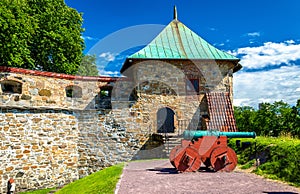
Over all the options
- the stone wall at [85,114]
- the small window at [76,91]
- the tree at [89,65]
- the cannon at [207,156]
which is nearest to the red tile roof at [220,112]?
the stone wall at [85,114]

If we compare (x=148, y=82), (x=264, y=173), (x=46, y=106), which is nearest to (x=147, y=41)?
(x=148, y=82)

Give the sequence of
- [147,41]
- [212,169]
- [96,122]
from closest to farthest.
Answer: [212,169] → [96,122] → [147,41]

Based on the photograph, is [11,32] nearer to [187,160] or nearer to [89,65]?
[187,160]

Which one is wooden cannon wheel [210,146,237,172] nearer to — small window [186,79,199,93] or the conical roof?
small window [186,79,199,93]

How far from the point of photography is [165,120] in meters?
15.2

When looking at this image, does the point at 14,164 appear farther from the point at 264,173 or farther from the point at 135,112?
the point at 264,173

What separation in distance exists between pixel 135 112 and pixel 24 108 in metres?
4.60

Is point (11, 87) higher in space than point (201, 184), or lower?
higher

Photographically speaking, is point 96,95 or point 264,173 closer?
point 264,173

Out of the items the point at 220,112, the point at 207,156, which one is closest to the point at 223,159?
the point at 207,156

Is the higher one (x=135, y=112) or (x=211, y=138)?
(x=135, y=112)

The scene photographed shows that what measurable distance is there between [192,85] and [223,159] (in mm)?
6161

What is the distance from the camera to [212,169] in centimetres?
857

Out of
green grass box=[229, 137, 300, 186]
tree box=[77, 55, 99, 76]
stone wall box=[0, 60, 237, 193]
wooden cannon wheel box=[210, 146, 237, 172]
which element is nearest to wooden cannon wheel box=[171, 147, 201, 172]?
wooden cannon wheel box=[210, 146, 237, 172]
